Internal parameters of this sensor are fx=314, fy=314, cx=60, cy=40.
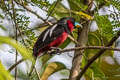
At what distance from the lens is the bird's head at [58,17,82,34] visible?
219 centimetres

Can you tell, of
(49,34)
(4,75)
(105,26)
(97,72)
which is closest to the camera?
(4,75)

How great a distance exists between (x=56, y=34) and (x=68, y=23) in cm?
18

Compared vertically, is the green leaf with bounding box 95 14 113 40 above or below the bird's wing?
above

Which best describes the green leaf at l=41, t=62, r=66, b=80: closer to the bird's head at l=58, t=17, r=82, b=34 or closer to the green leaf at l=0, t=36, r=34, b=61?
the bird's head at l=58, t=17, r=82, b=34

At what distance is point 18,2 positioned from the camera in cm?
159

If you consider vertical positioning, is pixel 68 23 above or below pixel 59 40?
above

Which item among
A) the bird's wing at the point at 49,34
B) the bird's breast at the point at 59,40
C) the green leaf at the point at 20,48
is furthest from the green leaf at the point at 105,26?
the green leaf at the point at 20,48

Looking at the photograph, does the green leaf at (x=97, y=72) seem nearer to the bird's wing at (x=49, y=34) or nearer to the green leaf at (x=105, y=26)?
the bird's wing at (x=49, y=34)

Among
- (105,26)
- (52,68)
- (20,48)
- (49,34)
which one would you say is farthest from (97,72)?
(20,48)

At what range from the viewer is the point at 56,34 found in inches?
84.5

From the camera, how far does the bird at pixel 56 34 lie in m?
2.03

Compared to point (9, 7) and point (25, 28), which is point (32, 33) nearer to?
point (25, 28)

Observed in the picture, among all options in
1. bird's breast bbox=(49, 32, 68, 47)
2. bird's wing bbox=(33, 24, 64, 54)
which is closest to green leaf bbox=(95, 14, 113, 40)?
bird's wing bbox=(33, 24, 64, 54)

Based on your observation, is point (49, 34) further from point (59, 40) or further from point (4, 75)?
point (4, 75)
